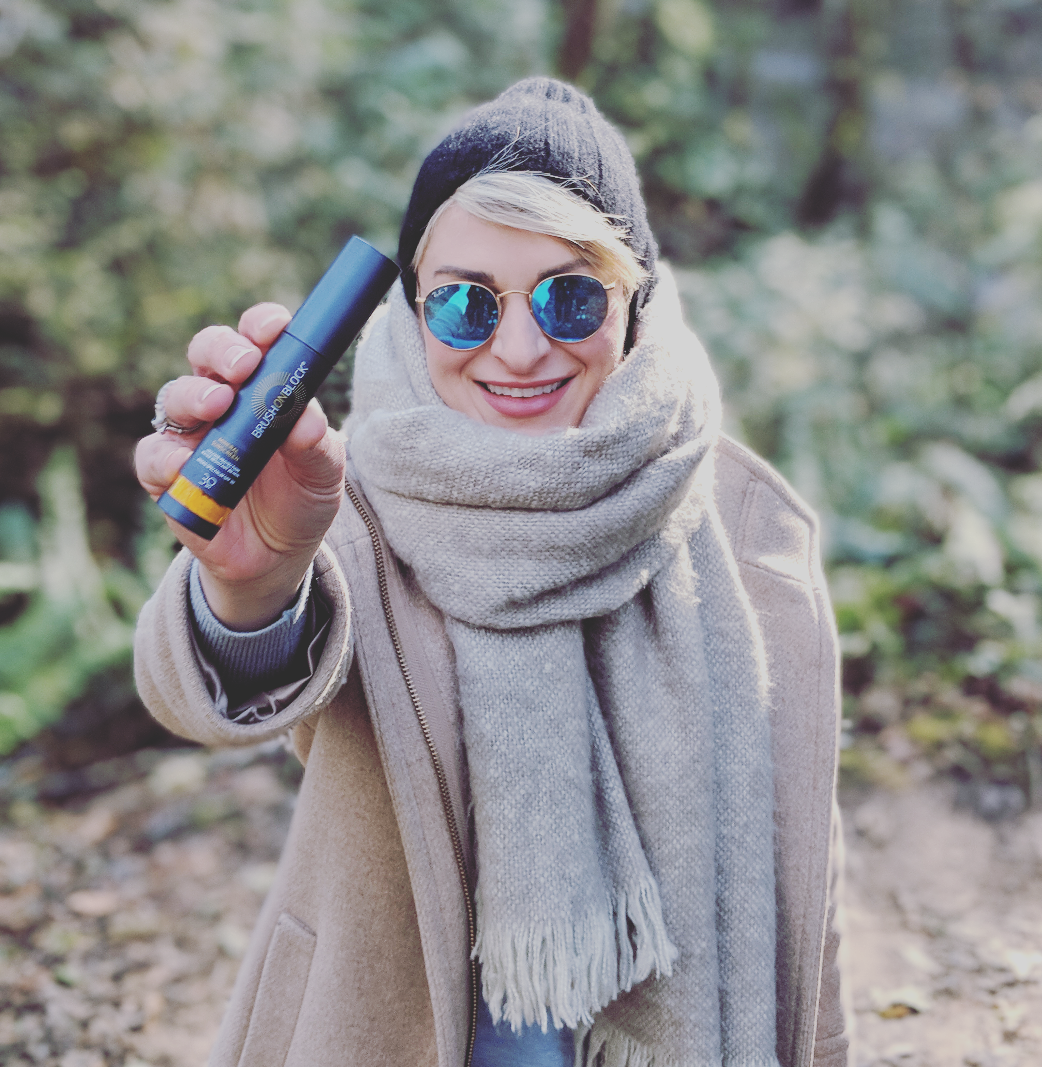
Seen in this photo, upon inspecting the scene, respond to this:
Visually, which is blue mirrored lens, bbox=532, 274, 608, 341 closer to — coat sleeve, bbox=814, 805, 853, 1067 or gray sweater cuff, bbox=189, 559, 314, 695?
gray sweater cuff, bbox=189, 559, 314, 695

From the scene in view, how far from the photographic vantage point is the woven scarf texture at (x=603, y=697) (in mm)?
1585

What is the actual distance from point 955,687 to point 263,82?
5824mm

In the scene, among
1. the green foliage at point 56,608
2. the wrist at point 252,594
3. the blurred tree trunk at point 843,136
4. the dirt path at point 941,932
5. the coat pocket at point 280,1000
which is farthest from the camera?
the blurred tree trunk at point 843,136

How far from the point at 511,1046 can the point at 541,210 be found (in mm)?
1600

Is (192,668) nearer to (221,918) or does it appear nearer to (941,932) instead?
(221,918)

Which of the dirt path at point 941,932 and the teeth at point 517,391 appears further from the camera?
the dirt path at point 941,932

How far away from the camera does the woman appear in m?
1.55

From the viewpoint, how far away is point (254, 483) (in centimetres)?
133

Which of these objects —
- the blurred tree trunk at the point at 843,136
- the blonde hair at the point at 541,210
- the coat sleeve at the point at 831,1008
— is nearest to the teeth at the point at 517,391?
the blonde hair at the point at 541,210

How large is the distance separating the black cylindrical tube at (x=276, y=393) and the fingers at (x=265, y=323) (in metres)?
0.02

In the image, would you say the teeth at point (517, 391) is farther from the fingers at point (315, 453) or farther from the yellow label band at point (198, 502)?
the yellow label band at point (198, 502)

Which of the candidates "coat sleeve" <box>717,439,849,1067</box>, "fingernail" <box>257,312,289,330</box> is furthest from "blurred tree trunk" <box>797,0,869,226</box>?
"fingernail" <box>257,312,289,330</box>

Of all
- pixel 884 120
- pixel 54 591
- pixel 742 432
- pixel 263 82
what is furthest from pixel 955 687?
pixel 884 120

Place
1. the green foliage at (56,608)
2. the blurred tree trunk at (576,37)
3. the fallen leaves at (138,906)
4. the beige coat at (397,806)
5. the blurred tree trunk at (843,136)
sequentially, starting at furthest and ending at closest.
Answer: the blurred tree trunk at (843,136) < the blurred tree trunk at (576,37) < the green foliage at (56,608) < the fallen leaves at (138,906) < the beige coat at (397,806)
